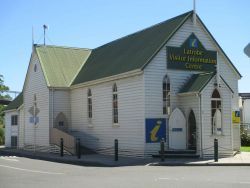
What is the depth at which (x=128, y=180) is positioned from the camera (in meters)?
14.7

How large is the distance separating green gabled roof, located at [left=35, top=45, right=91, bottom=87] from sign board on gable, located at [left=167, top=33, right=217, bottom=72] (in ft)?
35.1

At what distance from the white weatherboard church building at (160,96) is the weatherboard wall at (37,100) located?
112 cm

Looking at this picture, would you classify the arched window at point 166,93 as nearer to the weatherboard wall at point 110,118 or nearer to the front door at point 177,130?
the front door at point 177,130

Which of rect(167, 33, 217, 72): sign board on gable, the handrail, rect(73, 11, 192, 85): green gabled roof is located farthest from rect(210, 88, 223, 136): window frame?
the handrail

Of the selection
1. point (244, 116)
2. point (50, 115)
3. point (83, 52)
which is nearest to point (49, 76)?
point (50, 115)

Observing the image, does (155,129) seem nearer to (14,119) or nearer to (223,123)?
(223,123)

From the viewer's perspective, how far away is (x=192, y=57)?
26078 millimetres

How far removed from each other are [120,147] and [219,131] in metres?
5.69

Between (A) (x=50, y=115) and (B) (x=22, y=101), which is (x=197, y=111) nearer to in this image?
(A) (x=50, y=115)

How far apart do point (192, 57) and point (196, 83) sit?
2.17 meters

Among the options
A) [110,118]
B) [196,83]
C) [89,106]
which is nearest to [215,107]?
[196,83]

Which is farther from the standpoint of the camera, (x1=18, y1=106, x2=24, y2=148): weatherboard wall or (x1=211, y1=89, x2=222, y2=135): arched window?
(x1=18, y1=106, x2=24, y2=148): weatherboard wall

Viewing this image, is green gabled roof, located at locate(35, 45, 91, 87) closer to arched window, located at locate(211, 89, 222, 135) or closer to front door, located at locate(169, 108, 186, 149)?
front door, located at locate(169, 108, 186, 149)

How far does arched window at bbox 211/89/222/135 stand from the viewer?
80.1 ft
